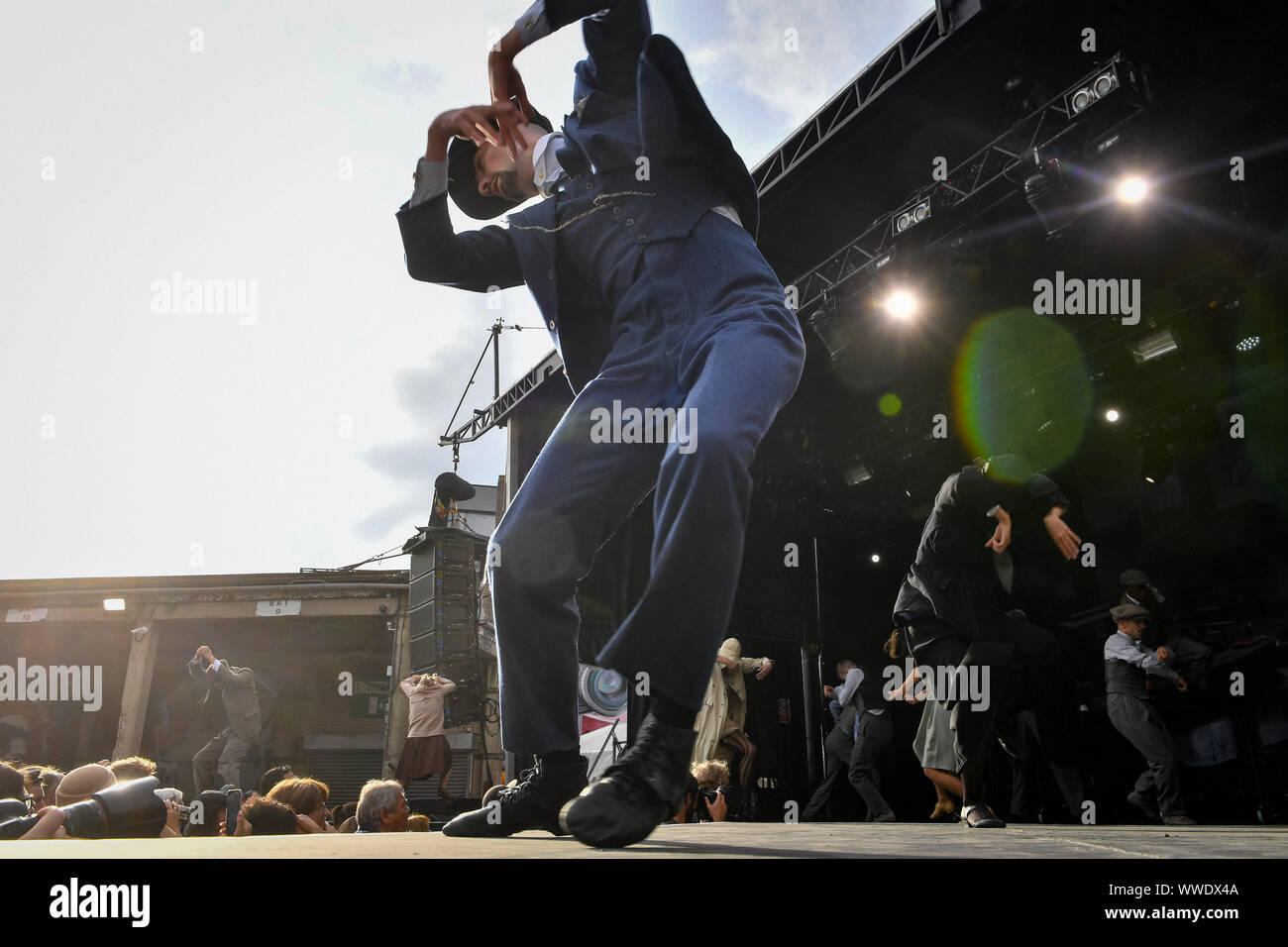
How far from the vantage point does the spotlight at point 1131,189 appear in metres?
5.93

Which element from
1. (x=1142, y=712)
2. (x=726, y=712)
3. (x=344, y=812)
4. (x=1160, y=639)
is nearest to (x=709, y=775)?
(x=726, y=712)

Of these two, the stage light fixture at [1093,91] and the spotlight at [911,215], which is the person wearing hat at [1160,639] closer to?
the spotlight at [911,215]

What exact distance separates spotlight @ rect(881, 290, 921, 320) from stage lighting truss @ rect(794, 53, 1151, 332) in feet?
0.98

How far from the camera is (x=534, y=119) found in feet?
6.70

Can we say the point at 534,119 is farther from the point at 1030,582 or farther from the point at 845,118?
the point at 1030,582

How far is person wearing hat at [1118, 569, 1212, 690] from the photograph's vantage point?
22.6 feet

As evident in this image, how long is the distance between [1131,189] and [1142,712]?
3739 mm

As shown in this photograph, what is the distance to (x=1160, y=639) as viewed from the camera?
7027 millimetres

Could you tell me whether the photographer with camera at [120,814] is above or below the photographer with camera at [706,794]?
above

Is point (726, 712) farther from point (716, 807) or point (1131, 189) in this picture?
point (1131, 189)

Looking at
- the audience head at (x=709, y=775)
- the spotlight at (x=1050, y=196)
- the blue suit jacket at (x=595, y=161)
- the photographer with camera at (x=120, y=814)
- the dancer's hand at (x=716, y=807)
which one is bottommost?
the dancer's hand at (x=716, y=807)

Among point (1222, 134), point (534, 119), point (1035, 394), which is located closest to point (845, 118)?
point (1222, 134)

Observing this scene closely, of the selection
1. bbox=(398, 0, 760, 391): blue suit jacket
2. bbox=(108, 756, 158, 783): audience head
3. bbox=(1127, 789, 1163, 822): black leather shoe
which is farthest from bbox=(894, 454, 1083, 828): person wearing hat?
bbox=(108, 756, 158, 783): audience head

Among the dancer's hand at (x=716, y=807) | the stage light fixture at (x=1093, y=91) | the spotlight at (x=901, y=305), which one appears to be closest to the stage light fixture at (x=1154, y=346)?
the spotlight at (x=901, y=305)
